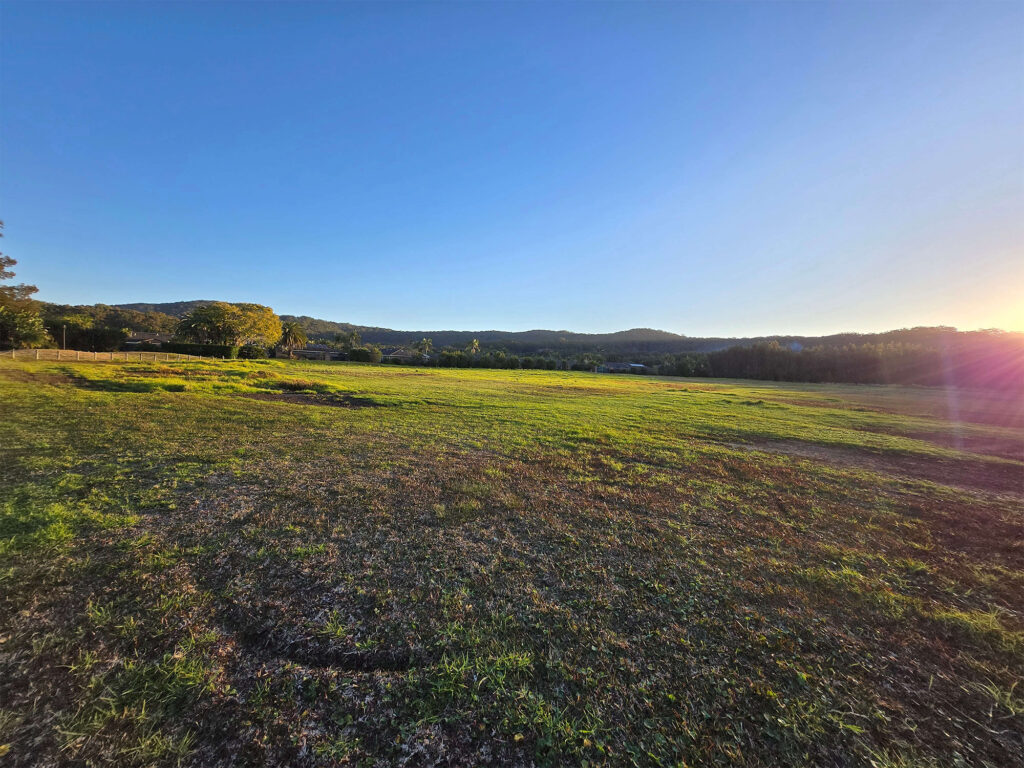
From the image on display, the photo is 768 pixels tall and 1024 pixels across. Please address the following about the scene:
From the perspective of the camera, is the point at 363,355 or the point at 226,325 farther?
the point at 363,355

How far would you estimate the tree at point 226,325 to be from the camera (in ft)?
213

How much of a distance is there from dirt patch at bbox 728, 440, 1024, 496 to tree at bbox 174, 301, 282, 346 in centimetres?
8024

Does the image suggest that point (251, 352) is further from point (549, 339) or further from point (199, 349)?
point (549, 339)

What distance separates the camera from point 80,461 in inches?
259

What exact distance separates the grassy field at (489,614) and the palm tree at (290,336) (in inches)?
3259

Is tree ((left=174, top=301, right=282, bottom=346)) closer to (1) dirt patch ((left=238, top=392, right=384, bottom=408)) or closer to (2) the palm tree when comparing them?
(2) the palm tree

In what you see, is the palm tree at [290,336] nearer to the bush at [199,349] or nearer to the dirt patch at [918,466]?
the bush at [199,349]

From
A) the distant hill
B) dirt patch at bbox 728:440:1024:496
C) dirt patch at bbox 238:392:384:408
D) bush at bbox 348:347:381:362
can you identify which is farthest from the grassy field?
the distant hill

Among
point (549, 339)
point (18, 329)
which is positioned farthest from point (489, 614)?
point (549, 339)

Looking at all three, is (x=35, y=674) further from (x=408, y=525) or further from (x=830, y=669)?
(x=830, y=669)

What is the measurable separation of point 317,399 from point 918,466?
21872 mm

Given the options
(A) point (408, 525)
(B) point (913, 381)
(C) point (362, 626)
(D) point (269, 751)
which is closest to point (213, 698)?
(D) point (269, 751)

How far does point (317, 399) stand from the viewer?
17.5 m

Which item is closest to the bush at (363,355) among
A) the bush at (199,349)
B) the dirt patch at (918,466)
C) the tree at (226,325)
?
the tree at (226,325)
